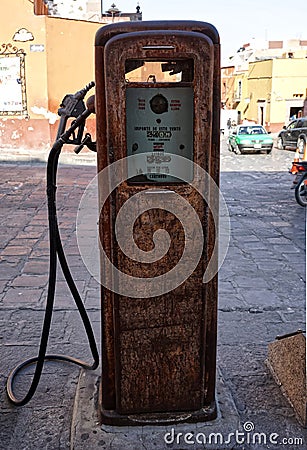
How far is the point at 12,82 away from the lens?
14.0 meters

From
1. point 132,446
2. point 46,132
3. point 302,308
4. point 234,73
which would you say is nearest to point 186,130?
point 132,446

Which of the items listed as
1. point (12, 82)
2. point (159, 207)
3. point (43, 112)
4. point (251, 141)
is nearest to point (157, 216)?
point (159, 207)

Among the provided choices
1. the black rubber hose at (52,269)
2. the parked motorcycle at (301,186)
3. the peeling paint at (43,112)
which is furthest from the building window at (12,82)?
the black rubber hose at (52,269)

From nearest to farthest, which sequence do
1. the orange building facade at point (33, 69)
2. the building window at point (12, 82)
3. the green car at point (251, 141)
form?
the orange building facade at point (33, 69)
the building window at point (12, 82)
the green car at point (251, 141)

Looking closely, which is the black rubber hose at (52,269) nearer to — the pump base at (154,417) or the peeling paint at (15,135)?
the pump base at (154,417)

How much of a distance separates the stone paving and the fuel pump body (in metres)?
0.18

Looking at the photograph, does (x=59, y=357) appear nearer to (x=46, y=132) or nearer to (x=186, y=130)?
(x=186, y=130)

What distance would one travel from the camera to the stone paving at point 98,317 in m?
2.34

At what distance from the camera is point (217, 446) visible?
2.18 meters

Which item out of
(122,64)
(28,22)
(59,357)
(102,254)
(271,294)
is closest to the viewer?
(122,64)

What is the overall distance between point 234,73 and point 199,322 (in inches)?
1344
